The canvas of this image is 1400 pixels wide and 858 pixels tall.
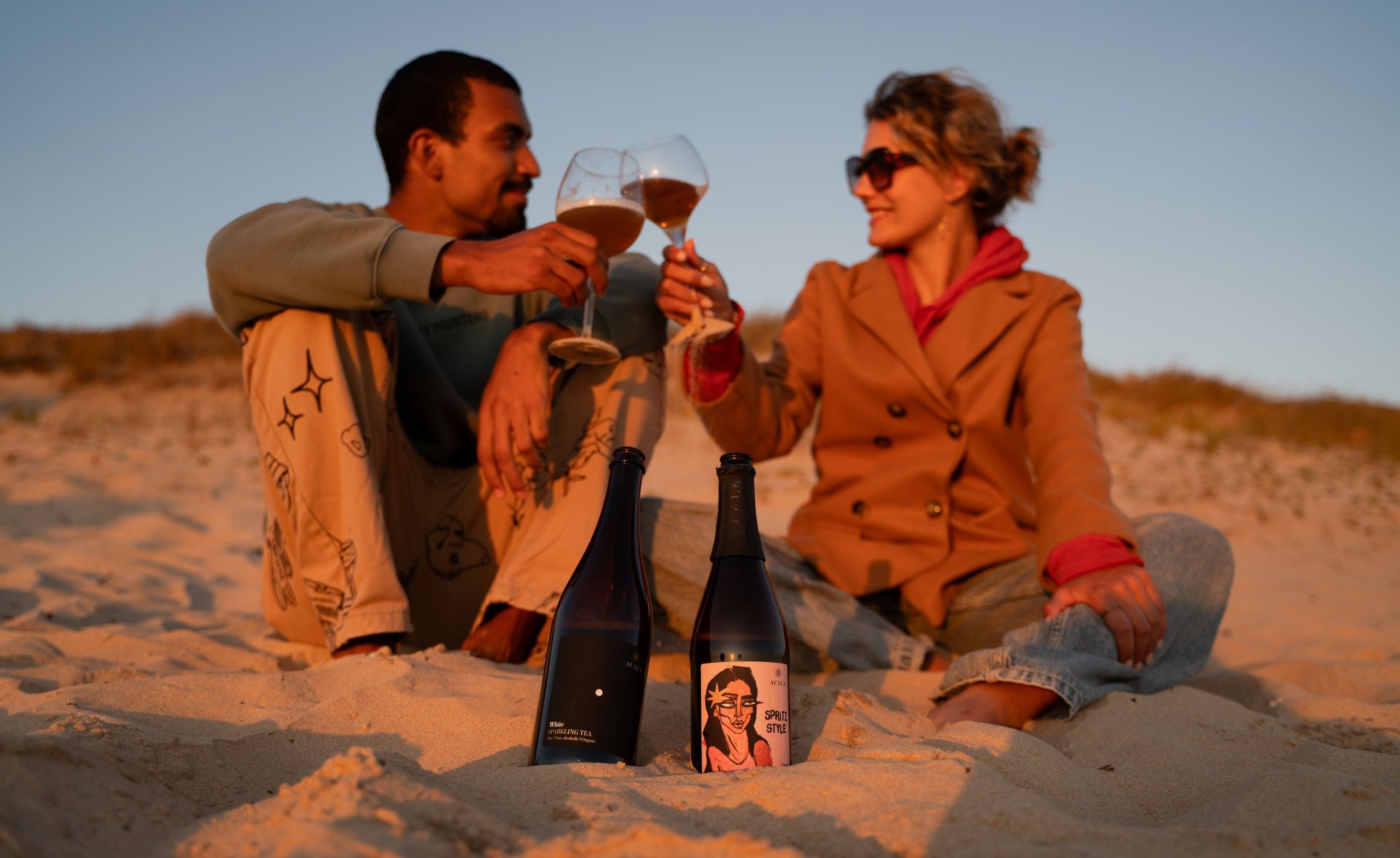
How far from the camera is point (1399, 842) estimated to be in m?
1.18

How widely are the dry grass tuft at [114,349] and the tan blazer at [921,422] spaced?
1030 cm

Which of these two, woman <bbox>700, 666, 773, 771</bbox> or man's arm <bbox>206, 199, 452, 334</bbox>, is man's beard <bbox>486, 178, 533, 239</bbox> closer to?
man's arm <bbox>206, 199, 452, 334</bbox>

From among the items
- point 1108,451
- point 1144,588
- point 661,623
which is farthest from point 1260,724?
point 1108,451

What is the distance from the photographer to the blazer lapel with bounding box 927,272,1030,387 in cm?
312

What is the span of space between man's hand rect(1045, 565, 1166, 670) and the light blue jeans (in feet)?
0.16

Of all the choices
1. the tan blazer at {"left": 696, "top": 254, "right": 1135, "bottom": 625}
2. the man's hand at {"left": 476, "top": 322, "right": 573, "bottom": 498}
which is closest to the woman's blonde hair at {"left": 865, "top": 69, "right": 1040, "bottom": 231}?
the tan blazer at {"left": 696, "top": 254, "right": 1135, "bottom": 625}

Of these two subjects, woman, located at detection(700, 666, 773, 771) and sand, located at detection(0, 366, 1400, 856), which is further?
woman, located at detection(700, 666, 773, 771)

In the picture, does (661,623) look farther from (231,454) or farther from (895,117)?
(231,454)

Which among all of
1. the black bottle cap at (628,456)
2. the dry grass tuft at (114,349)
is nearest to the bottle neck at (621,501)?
the black bottle cap at (628,456)

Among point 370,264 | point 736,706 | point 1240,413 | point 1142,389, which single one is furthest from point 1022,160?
point 1240,413

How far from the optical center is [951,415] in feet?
10.1

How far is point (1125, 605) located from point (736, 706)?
1281 mm

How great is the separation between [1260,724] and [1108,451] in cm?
779

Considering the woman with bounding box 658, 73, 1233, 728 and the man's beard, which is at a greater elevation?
the man's beard
